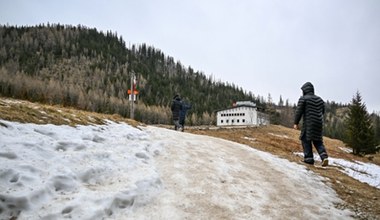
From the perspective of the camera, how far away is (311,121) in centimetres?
874

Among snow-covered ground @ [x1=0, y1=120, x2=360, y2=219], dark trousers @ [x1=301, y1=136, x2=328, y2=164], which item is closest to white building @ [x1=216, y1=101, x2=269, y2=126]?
dark trousers @ [x1=301, y1=136, x2=328, y2=164]

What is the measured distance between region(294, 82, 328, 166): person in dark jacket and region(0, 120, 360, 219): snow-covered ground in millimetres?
1633

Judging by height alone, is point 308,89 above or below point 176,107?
Result: above

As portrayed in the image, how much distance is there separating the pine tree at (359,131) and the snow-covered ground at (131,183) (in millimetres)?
25612

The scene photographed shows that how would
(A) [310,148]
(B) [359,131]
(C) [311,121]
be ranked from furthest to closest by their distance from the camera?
(B) [359,131] → (A) [310,148] → (C) [311,121]

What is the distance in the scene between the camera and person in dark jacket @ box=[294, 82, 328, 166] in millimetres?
8695

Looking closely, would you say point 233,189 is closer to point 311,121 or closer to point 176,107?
point 311,121

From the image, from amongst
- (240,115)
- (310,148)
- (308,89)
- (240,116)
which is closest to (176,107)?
(308,89)

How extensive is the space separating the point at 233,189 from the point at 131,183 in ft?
7.30

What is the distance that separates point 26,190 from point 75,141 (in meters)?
2.36

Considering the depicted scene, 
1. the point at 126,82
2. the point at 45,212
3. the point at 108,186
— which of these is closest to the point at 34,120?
the point at 108,186

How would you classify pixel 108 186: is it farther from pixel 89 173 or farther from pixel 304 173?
pixel 304 173

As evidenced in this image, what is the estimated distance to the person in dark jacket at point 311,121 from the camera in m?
8.70

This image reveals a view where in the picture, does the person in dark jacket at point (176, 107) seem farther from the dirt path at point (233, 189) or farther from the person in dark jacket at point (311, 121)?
the person in dark jacket at point (311, 121)
